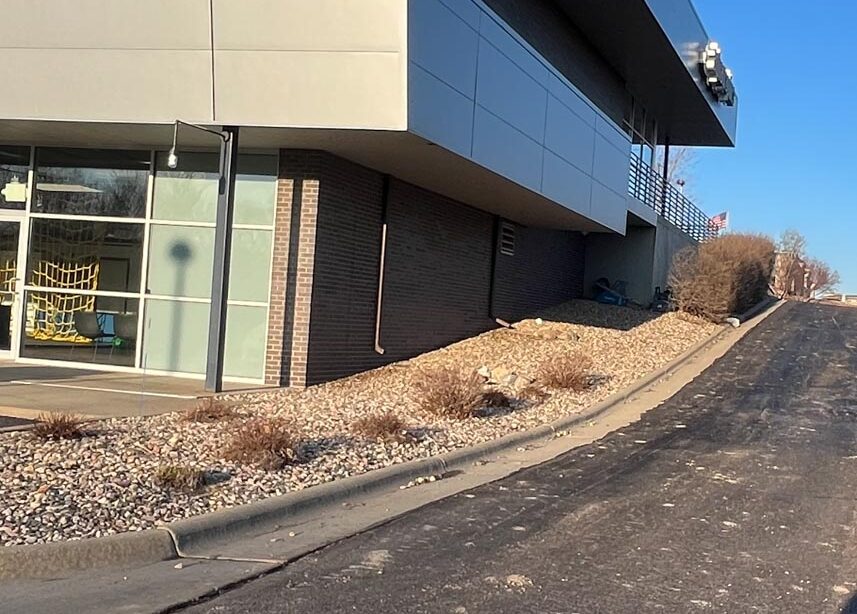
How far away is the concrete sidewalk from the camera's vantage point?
10648 mm

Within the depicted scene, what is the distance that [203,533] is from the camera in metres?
6.55

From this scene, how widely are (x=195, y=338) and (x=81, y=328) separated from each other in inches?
81.8

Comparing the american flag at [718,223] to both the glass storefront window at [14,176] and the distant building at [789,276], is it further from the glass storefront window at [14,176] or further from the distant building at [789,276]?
the glass storefront window at [14,176]

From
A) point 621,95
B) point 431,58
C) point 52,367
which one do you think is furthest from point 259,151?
point 621,95

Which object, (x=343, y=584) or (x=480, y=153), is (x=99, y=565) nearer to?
(x=343, y=584)

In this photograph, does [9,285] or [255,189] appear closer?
[255,189]

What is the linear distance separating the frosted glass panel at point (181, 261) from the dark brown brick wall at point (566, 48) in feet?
22.5

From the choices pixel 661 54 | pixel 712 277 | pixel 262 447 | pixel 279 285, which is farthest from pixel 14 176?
pixel 661 54

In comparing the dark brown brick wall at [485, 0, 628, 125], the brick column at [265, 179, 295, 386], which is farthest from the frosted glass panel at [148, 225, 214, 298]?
the dark brown brick wall at [485, 0, 628, 125]

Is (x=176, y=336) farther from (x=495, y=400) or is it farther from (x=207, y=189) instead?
(x=495, y=400)

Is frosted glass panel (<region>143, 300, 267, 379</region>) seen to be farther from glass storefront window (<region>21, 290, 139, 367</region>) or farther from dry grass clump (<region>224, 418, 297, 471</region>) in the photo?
dry grass clump (<region>224, 418, 297, 471</region>)

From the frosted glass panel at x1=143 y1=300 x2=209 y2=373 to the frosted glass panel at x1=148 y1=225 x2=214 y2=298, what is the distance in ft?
0.70

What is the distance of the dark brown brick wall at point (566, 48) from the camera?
747 inches

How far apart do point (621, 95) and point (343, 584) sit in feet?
79.7
